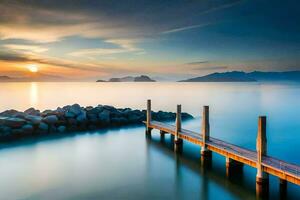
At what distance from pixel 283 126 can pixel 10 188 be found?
33.5 meters

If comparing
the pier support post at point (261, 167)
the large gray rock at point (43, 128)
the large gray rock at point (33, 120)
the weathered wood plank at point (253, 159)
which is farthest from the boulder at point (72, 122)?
the pier support post at point (261, 167)

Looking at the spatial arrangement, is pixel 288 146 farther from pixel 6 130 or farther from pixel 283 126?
pixel 6 130

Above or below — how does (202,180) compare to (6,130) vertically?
below

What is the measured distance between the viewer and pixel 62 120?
3575 cm

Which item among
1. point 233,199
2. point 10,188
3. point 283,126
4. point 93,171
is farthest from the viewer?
point 283,126

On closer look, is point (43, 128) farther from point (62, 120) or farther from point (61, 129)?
point (62, 120)

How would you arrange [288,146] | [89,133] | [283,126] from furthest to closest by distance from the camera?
1. [283,126]
2. [89,133]
3. [288,146]

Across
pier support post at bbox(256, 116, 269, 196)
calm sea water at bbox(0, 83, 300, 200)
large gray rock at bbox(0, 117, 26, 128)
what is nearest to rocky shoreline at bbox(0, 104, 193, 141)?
large gray rock at bbox(0, 117, 26, 128)

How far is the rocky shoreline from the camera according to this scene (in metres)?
30.9

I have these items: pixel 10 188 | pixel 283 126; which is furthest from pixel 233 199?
pixel 283 126

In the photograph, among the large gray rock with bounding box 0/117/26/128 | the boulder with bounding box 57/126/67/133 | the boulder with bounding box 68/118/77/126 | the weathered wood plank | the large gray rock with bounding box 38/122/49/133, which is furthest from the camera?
the boulder with bounding box 68/118/77/126

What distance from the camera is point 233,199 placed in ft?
51.7

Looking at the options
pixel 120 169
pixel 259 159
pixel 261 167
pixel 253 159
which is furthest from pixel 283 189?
pixel 120 169

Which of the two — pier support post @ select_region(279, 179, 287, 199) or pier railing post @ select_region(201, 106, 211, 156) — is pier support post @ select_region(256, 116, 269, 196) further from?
pier railing post @ select_region(201, 106, 211, 156)
